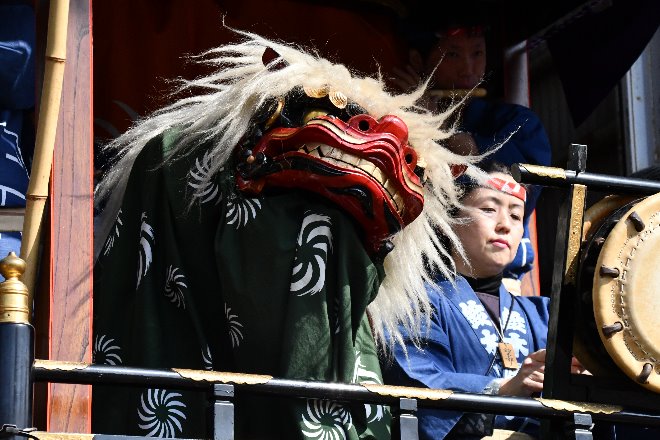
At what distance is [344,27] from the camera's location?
13.9 feet

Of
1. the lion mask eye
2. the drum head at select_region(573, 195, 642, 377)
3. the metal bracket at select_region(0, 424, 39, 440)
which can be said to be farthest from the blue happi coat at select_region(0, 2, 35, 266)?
the drum head at select_region(573, 195, 642, 377)

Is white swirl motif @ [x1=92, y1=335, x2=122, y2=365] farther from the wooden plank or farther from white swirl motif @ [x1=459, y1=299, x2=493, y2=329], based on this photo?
white swirl motif @ [x1=459, y1=299, x2=493, y2=329]

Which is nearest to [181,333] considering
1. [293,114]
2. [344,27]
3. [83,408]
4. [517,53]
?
[83,408]

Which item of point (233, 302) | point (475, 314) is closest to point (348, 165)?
point (233, 302)

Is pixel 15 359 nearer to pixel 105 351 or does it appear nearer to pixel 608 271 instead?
pixel 105 351

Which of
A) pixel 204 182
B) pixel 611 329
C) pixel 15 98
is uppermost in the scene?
pixel 15 98

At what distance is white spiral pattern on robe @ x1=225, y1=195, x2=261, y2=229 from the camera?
2887mm

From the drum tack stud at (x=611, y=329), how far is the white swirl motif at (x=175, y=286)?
0.90 m

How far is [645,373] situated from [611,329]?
0.12 meters

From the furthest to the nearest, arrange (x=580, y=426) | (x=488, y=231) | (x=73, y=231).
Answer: (x=488, y=231) < (x=73, y=231) < (x=580, y=426)

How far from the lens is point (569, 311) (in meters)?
2.89

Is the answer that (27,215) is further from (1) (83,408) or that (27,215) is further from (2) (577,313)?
(2) (577,313)

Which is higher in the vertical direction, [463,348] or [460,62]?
[460,62]

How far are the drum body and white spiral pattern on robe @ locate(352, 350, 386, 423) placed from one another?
0.44m
